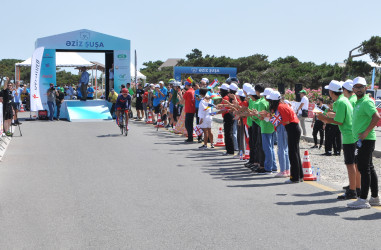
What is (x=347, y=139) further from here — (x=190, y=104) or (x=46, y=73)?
(x=46, y=73)

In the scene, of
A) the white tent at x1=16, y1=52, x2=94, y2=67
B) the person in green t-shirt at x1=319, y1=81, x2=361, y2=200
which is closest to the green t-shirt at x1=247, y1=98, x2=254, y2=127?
the person in green t-shirt at x1=319, y1=81, x2=361, y2=200

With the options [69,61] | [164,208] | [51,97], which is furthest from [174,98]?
[69,61]

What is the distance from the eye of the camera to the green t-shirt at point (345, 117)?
27.2 feet

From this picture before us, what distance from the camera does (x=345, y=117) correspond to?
836 centimetres

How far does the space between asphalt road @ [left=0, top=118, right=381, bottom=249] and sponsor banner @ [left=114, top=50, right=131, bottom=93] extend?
57.3 ft

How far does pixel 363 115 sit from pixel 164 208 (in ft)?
9.98

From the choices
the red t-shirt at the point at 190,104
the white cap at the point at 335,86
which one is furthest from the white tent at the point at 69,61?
the white cap at the point at 335,86

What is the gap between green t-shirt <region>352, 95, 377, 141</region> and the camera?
7508 mm

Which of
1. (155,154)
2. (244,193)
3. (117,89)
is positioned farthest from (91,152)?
(117,89)

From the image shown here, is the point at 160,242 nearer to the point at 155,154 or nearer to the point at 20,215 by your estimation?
the point at 20,215

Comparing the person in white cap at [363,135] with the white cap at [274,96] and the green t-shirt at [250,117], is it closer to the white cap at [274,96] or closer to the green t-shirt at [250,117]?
the white cap at [274,96]

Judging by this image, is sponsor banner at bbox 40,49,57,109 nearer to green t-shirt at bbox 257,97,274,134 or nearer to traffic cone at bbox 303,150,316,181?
green t-shirt at bbox 257,97,274,134

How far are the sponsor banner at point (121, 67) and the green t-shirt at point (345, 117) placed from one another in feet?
75.4

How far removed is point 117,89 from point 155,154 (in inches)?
660
